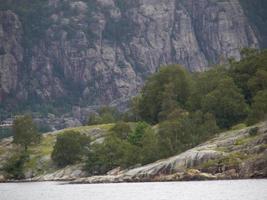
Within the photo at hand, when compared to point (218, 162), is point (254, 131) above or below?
above

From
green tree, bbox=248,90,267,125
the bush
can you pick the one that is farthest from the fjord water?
green tree, bbox=248,90,267,125

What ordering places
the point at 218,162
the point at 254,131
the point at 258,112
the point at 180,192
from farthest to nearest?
1. the point at 258,112
2. the point at 254,131
3. the point at 218,162
4. the point at 180,192

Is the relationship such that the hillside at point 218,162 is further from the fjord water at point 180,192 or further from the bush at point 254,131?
the fjord water at point 180,192

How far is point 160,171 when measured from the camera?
17450 centimetres

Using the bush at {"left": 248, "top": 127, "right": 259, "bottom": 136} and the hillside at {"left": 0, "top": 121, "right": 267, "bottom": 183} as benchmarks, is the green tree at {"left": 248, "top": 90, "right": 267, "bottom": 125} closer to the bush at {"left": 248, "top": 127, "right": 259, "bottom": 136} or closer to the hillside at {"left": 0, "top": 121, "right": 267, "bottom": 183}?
the hillside at {"left": 0, "top": 121, "right": 267, "bottom": 183}

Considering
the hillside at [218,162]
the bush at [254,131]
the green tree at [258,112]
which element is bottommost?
the hillside at [218,162]

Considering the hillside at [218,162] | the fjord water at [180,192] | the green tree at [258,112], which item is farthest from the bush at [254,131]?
the fjord water at [180,192]

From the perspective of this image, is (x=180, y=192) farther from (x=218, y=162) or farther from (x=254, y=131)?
(x=254, y=131)

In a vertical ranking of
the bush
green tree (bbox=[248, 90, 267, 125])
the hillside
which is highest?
green tree (bbox=[248, 90, 267, 125])

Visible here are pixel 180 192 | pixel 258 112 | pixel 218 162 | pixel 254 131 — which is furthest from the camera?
pixel 258 112

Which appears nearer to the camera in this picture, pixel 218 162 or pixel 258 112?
pixel 218 162

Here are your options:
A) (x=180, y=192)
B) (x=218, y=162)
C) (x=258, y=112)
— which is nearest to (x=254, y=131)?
(x=218, y=162)

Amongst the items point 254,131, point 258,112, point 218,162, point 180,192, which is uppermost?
point 258,112

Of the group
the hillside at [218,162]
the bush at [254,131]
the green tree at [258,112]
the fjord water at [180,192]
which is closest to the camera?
the fjord water at [180,192]
